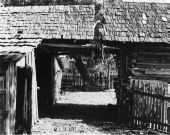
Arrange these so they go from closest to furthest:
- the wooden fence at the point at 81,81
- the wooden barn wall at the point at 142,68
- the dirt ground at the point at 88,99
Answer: the wooden barn wall at the point at 142,68 → the dirt ground at the point at 88,99 → the wooden fence at the point at 81,81

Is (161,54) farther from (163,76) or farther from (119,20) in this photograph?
(119,20)

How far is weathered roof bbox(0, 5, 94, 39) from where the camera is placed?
13914 millimetres

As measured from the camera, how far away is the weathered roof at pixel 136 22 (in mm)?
13898

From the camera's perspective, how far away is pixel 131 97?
13.5 m

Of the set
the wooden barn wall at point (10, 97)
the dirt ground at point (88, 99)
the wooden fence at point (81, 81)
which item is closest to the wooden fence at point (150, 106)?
the wooden barn wall at point (10, 97)

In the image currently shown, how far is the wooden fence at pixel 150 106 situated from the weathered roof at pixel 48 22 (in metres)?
3.50

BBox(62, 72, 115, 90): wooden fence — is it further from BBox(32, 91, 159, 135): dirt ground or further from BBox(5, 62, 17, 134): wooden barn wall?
BBox(5, 62, 17, 134): wooden barn wall

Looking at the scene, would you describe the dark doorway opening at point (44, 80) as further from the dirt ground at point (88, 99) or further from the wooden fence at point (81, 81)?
the wooden fence at point (81, 81)

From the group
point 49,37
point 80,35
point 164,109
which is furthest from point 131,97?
point 49,37

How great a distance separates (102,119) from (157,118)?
3.31 meters

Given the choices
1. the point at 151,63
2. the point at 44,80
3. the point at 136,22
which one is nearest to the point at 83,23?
the point at 136,22

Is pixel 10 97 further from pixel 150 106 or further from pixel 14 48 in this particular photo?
pixel 150 106

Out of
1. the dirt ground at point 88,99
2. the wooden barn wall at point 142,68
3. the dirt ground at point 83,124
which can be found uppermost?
the wooden barn wall at point 142,68

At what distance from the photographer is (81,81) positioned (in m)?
30.1
